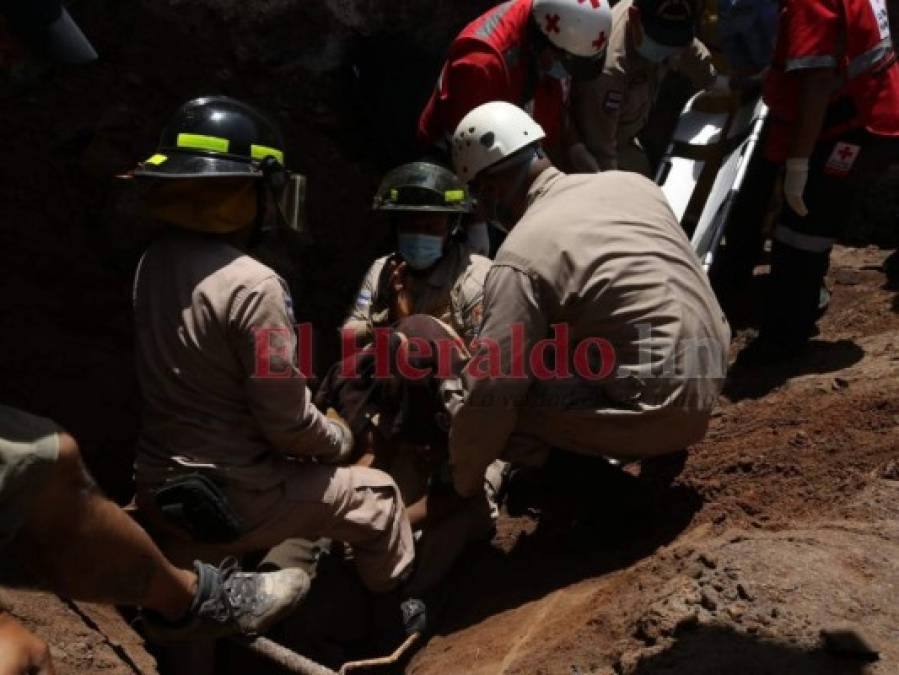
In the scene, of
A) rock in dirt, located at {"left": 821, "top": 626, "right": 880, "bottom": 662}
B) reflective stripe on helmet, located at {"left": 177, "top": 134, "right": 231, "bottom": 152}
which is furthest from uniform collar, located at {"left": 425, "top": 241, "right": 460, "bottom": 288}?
rock in dirt, located at {"left": 821, "top": 626, "right": 880, "bottom": 662}

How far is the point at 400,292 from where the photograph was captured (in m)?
4.61

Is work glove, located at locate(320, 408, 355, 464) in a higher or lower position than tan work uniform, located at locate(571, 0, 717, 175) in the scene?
lower

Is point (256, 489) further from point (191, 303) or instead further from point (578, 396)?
point (578, 396)

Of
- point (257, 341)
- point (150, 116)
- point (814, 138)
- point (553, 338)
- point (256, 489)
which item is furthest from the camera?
point (150, 116)

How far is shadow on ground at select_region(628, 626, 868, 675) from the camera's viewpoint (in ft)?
8.59

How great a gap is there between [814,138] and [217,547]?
327 centimetres

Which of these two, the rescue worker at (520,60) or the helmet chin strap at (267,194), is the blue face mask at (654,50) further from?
the helmet chin strap at (267,194)

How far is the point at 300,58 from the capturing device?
6.24 metres

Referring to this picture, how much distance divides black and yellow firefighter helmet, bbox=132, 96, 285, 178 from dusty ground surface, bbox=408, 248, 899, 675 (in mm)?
1817

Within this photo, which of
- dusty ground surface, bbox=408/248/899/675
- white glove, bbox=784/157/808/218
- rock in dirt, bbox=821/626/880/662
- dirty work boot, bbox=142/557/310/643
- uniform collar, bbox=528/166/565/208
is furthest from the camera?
white glove, bbox=784/157/808/218

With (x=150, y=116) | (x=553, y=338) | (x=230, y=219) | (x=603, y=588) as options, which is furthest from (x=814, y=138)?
(x=150, y=116)

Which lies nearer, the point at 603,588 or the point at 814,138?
the point at 603,588

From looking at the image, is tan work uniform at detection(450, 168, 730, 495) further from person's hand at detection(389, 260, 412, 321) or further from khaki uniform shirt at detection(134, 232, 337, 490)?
person's hand at detection(389, 260, 412, 321)

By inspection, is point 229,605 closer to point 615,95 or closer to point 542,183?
point 542,183
